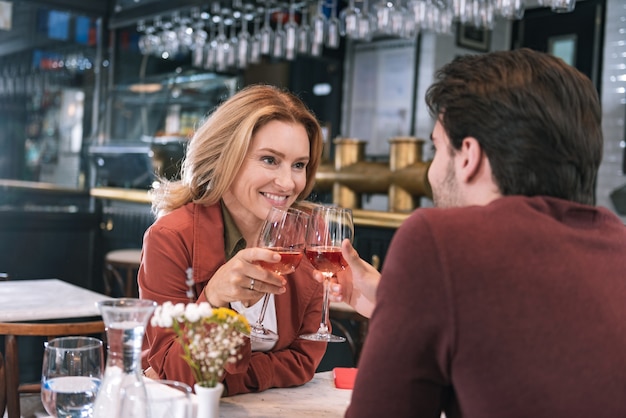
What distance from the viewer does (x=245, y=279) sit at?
1563 mm

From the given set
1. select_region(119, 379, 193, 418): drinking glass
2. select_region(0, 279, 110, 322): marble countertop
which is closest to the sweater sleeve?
select_region(119, 379, 193, 418): drinking glass

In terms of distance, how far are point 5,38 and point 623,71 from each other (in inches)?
188

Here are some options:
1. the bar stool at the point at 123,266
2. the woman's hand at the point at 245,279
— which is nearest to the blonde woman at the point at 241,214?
the woman's hand at the point at 245,279

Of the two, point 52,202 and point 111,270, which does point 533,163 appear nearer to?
point 111,270

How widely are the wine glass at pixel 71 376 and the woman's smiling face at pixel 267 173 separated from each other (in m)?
0.65

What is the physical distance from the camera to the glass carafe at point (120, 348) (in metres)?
1.12

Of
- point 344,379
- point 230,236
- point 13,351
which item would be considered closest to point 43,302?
point 13,351

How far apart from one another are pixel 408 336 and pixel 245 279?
2.07ft

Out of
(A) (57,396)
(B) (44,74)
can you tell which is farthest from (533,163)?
(B) (44,74)

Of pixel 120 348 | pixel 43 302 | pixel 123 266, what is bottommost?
pixel 123 266

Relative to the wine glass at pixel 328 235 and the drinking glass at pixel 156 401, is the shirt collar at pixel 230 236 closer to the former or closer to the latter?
the wine glass at pixel 328 235

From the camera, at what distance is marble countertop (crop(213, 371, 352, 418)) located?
1.50 m

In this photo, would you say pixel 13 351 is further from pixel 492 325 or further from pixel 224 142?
pixel 492 325

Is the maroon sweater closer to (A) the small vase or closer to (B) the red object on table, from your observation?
(A) the small vase
